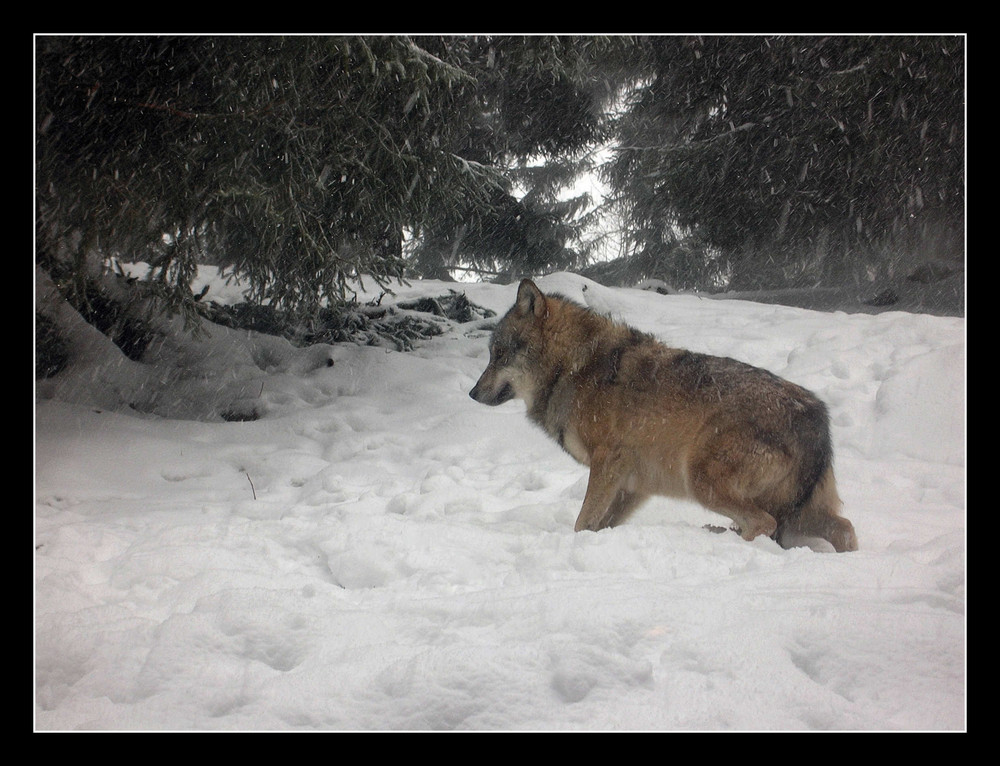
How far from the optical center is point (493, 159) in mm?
8367

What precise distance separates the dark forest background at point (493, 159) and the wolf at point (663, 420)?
4.27ft

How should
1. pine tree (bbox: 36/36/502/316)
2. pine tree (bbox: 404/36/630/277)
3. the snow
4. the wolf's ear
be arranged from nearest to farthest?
1. the snow
2. pine tree (bbox: 36/36/502/316)
3. the wolf's ear
4. pine tree (bbox: 404/36/630/277)

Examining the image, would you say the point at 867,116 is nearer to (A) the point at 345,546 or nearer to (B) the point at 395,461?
(B) the point at 395,461

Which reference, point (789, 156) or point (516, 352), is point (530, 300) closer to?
point (516, 352)

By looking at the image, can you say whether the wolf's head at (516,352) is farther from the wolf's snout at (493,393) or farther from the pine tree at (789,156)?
the pine tree at (789,156)

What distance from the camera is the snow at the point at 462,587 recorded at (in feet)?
5.93

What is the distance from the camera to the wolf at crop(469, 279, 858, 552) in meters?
3.58

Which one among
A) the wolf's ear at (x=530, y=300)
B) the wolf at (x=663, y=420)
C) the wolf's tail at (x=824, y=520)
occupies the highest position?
the wolf's ear at (x=530, y=300)

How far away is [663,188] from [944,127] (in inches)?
180

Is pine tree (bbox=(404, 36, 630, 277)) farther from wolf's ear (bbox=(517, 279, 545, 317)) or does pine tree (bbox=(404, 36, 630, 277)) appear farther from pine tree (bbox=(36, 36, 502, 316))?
wolf's ear (bbox=(517, 279, 545, 317))

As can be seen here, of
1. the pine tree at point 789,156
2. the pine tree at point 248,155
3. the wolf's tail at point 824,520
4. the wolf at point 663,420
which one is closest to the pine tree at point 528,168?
the pine tree at point 789,156

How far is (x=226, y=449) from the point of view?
575 cm

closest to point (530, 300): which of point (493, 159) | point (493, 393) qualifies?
point (493, 393)

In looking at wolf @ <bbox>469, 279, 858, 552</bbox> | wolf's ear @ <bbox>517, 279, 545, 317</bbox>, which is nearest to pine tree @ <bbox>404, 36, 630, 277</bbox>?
wolf's ear @ <bbox>517, 279, 545, 317</bbox>
